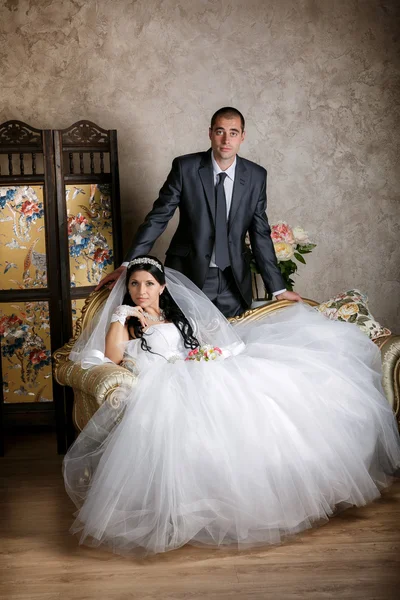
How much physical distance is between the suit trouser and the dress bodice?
0.49m

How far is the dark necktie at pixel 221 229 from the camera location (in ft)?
13.3

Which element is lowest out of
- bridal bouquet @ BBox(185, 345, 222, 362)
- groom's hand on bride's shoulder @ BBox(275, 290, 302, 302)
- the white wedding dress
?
the white wedding dress

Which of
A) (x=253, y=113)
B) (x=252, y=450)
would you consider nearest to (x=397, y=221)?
(x=253, y=113)

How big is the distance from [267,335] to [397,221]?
1876mm

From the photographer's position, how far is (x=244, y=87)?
4.93 meters

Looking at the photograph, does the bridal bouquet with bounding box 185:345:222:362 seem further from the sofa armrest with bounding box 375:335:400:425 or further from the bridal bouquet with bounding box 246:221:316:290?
the bridal bouquet with bounding box 246:221:316:290

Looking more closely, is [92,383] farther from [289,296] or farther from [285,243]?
[285,243]

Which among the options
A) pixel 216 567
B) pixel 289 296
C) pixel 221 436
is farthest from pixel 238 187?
pixel 216 567

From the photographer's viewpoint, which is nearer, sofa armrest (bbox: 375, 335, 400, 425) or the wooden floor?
the wooden floor

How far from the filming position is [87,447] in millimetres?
3135

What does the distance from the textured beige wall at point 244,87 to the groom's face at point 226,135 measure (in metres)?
1.03

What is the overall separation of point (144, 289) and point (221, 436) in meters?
0.98

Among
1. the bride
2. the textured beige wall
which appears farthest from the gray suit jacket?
the textured beige wall

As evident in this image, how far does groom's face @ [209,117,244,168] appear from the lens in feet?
12.7
